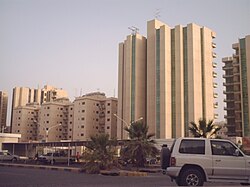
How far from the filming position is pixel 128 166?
1377 inches

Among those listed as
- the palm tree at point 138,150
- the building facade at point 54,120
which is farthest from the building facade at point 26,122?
the palm tree at point 138,150

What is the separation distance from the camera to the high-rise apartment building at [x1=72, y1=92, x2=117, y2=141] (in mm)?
118875

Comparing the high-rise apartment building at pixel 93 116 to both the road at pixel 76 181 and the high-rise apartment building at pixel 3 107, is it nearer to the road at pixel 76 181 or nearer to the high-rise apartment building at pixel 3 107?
the high-rise apartment building at pixel 3 107

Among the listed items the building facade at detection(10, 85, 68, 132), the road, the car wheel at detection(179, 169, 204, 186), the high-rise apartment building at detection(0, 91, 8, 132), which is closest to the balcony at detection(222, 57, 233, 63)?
the building facade at detection(10, 85, 68, 132)

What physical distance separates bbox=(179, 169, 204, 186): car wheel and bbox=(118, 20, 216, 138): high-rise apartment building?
7494 cm

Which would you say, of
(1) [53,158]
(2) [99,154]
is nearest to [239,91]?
(1) [53,158]

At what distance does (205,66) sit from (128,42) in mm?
23511

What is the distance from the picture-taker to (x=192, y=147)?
47.4 feet

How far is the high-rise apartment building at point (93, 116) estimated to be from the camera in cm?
11888

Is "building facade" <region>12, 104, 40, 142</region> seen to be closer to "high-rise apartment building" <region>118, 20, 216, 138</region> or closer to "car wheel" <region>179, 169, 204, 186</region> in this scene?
"high-rise apartment building" <region>118, 20, 216, 138</region>

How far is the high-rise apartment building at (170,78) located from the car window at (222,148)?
74647 mm

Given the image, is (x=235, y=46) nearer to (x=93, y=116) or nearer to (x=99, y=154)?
(x=93, y=116)

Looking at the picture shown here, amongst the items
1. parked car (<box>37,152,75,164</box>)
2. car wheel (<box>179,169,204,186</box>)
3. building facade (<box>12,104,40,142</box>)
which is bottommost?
parked car (<box>37,152,75,164</box>)

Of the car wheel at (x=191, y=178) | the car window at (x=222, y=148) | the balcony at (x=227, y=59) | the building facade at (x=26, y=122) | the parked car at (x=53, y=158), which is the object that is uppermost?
the balcony at (x=227, y=59)
